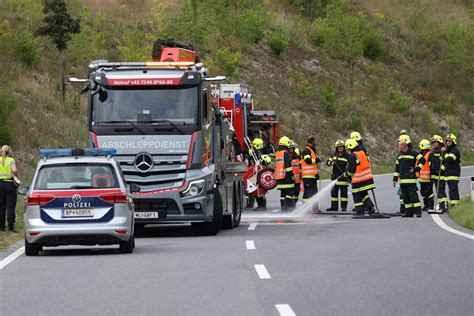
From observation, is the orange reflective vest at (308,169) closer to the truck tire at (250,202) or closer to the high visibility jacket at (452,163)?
the truck tire at (250,202)

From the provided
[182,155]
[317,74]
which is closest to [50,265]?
[182,155]

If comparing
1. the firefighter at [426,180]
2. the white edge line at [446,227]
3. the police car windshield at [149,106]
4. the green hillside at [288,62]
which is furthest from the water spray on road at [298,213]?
the green hillside at [288,62]

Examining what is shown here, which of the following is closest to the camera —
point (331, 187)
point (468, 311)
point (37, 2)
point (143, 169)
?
point (468, 311)

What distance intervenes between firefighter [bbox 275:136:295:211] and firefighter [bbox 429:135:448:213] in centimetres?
337

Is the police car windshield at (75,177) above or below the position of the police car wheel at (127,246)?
above

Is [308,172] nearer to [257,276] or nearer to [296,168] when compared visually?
[296,168]

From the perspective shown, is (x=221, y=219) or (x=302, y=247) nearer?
(x=302, y=247)

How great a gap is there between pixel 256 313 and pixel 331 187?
19.0 meters

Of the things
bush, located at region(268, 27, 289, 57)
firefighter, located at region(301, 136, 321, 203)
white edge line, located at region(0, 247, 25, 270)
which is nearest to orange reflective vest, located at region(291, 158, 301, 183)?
firefighter, located at region(301, 136, 321, 203)

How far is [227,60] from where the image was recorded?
196ft

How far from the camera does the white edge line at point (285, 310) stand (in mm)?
11266

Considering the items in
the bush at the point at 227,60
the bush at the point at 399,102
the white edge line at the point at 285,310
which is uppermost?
the bush at the point at 227,60

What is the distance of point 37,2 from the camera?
197 feet

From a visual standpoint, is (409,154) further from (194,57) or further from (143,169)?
(143,169)
